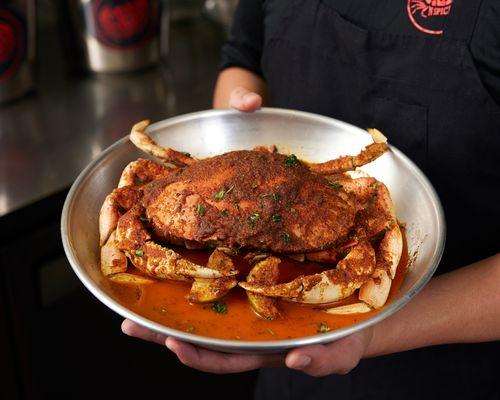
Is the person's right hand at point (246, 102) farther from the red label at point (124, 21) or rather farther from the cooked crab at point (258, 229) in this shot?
the red label at point (124, 21)

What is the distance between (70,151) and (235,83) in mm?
501

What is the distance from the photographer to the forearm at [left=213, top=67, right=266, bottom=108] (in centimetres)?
154

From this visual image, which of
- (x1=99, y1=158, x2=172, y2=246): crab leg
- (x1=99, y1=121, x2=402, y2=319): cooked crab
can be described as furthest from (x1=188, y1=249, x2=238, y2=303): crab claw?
(x1=99, y1=158, x2=172, y2=246): crab leg

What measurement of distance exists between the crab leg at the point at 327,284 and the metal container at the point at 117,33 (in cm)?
121

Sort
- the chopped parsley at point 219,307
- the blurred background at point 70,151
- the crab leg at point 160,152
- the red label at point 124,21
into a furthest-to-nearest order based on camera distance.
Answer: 1. the red label at point 124,21
2. the blurred background at point 70,151
3. the crab leg at point 160,152
4. the chopped parsley at point 219,307

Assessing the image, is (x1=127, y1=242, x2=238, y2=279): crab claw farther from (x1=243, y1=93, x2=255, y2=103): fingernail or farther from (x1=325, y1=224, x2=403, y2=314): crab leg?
(x1=243, y1=93, x2=255, y2=103): fingernail

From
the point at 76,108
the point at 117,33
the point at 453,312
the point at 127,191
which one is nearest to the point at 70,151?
the point at 76,108

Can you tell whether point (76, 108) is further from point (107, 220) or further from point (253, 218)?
point (253, 218)

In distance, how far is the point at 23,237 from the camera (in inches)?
58.5

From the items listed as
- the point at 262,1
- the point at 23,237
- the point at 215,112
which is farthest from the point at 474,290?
the point at 23,237

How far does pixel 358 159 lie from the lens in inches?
46.3

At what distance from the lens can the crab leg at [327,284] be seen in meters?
0.97

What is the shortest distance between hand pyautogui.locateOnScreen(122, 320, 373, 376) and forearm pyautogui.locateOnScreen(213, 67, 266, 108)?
2.45ft

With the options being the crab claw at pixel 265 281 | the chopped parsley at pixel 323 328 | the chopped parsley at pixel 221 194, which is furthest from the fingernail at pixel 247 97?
the chopped parsley at pixel 323 328
